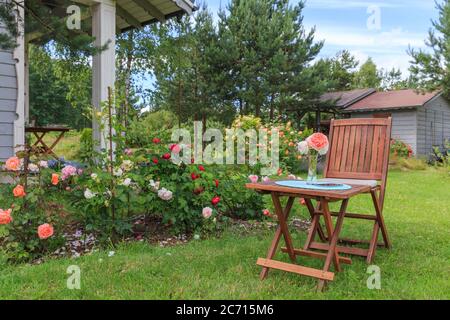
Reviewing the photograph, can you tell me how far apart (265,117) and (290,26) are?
383 centimetres

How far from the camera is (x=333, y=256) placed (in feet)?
8.87

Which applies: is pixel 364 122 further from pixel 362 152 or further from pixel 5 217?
pixel 5 217

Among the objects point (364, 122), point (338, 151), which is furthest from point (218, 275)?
point (364, 122)

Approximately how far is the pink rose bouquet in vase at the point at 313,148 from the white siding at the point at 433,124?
14218 millimetres

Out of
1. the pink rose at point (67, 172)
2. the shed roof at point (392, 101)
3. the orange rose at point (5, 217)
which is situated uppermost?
the shed roof at point (392, 101)

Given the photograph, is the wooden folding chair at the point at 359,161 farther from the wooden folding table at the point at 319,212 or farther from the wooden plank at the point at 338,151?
the wooden folding table at the point at 319,212

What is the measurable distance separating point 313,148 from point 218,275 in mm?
1126

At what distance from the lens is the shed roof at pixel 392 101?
15.6 meters

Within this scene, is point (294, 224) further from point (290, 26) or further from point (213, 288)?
point (290, 26)

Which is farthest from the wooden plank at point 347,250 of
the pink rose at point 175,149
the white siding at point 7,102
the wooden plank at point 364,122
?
the white siding at point 7,102

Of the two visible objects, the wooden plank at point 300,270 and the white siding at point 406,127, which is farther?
the white siding at point 406,127

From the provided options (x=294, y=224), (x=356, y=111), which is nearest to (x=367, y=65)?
(x=356, y=111)
